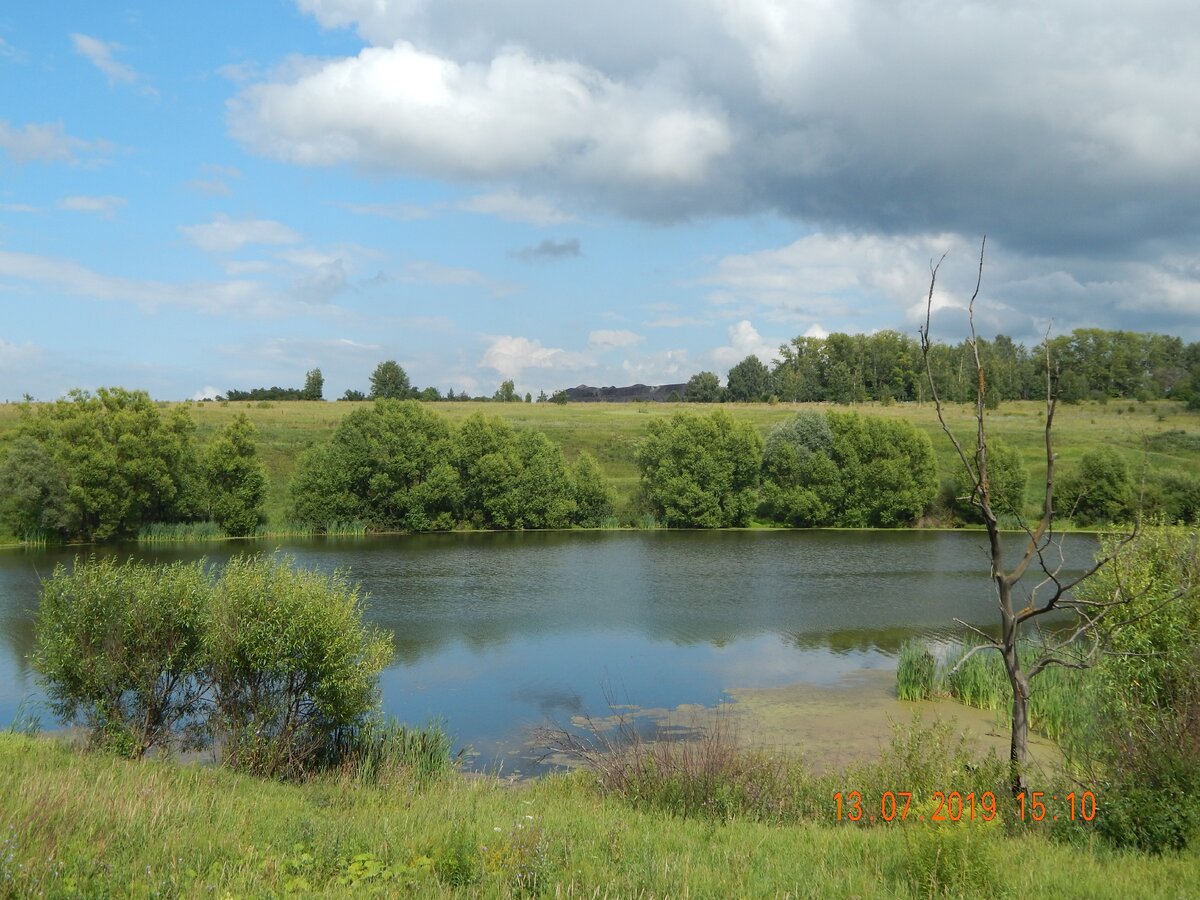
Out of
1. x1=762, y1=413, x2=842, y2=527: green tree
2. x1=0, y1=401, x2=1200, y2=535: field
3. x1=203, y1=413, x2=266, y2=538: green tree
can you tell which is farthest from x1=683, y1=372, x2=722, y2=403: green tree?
x1=203, y1=413, x2=266, y2=538: green tree

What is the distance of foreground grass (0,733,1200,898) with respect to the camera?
6.33 m

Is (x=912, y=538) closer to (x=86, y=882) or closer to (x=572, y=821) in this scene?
(x=572, y=821)

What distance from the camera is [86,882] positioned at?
236 inches

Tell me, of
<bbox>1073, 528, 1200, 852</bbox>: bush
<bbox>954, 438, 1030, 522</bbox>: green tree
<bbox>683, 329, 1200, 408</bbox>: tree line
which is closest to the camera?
<bbox>1073, 528, 1200, 852</bbox>: bush

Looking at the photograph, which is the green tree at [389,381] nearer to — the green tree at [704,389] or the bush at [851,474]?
the green tree at [704,389]

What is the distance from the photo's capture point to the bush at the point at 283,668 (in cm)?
1430

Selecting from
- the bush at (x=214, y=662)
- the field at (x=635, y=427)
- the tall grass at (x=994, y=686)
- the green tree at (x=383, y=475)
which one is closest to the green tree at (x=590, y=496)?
the field at (x=635, y=427)

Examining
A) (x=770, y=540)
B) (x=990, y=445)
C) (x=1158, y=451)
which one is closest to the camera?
(x=770, y=540)

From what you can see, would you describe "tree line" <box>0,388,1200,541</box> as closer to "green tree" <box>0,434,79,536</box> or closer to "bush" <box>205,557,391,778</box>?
"green tree" <box>0,434,79,536</box>

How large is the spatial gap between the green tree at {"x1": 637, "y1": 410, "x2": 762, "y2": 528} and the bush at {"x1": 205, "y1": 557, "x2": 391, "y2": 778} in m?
43.1

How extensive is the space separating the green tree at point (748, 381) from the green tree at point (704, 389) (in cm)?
174

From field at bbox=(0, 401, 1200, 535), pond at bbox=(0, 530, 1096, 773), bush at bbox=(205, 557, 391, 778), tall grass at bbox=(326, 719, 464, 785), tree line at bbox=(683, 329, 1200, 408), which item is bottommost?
pond at bbox=(0, 530, 1096, 773)

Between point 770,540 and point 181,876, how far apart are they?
1823 inches

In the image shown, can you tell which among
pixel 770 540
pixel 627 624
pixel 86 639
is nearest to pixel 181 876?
pixel 86 639
